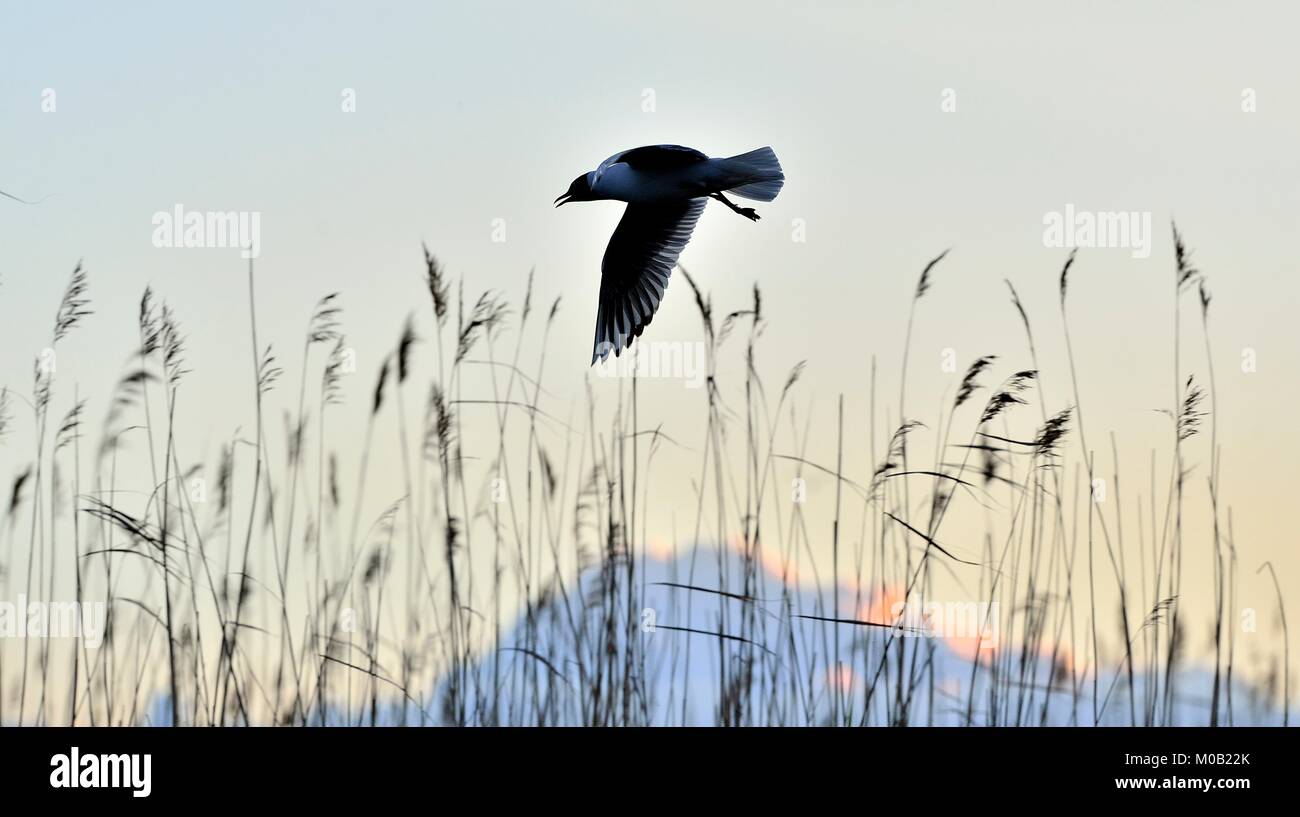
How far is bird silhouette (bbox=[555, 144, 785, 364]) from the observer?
4.99 meters

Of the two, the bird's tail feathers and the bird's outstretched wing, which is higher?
the bird's tail feathers

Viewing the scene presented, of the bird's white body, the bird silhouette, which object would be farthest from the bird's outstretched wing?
the bird's white body

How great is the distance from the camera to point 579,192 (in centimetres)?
501

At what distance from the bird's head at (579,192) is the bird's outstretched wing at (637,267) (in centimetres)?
48

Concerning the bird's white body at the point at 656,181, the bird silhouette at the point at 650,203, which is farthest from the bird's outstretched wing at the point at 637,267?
the bird's white body at the point at 656,181

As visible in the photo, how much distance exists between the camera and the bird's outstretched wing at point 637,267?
5520 millimetres

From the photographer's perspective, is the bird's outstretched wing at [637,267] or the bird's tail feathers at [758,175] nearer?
the bird's tail feathers at [758,175]

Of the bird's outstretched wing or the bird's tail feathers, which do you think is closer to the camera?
the bird's tail feathers

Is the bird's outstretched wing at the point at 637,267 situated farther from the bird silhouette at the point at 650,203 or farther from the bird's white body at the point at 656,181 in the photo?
the bird's white body at the point at 656,181

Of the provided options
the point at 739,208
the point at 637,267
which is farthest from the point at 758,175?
the point at 637,267

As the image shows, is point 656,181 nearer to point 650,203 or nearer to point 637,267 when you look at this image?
point 650,203

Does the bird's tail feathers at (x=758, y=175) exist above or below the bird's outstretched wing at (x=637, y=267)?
above

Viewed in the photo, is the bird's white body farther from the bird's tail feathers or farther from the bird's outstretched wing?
the bird's outstretched wing

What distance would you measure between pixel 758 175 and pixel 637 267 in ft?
2.51
